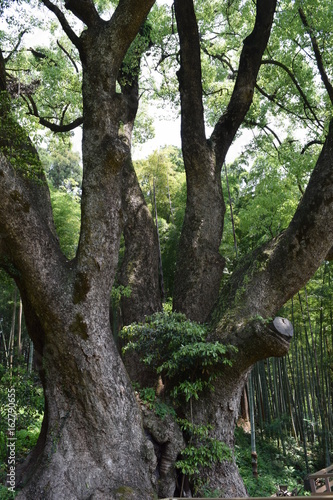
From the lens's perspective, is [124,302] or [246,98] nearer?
[124,302]

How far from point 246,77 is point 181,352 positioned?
4539mm

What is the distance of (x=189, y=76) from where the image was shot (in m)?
6.62

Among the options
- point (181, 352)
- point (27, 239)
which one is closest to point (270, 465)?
point (181, 352)

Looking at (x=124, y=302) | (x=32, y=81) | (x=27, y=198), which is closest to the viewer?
(x=27, y=198)

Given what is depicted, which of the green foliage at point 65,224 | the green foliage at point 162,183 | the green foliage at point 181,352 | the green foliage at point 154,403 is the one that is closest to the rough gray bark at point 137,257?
the green foliage at point 181,352

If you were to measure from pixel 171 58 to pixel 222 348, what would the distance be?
6646 mm

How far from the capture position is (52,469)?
395 cm

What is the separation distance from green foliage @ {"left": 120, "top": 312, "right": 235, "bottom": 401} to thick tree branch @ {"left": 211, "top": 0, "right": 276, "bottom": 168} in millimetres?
3143

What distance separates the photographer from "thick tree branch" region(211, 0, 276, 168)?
6.77 m

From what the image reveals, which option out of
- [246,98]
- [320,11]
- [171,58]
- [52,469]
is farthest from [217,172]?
[52,469]

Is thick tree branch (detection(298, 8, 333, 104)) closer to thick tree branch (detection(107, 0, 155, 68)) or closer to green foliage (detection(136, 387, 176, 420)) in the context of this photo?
thick tree branch (detection(107, 0, 155, 68))

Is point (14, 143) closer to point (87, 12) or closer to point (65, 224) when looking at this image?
point (87, 12)

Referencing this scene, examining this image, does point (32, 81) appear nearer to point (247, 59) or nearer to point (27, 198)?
point (247, 59)

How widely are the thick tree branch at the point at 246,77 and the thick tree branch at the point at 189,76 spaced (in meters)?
0.40
